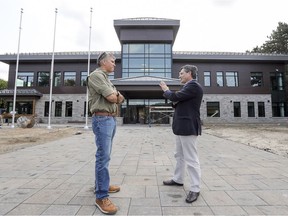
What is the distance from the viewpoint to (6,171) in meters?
4.37

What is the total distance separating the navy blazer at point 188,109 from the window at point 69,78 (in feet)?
95.8

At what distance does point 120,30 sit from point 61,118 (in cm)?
1452

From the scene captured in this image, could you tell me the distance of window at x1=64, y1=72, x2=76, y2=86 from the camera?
3027 cm

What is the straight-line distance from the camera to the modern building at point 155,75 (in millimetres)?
28672

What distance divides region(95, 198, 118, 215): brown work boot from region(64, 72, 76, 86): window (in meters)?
29.5

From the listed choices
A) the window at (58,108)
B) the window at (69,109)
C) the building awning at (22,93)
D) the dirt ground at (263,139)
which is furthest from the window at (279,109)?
the building awning at (22,93)

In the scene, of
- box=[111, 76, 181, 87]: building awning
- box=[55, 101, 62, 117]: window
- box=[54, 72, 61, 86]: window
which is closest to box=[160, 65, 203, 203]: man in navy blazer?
box=[111, 76, 181, 87]: building awning

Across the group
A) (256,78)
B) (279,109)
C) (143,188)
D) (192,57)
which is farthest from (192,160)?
(279,109)

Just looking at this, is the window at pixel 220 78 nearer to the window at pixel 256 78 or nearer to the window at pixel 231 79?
the window at pixel 231 79

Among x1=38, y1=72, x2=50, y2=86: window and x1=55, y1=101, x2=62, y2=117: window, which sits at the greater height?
x1=38, y1=72, x2=50, y2=86: window

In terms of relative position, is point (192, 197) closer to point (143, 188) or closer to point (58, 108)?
point (143, 188)

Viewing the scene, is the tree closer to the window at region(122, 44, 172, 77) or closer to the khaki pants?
the window at region(122, 44, 172, 77)

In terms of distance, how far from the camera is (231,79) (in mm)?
30391

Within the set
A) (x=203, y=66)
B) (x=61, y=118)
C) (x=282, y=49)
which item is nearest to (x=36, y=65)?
(x=61, y=118)
